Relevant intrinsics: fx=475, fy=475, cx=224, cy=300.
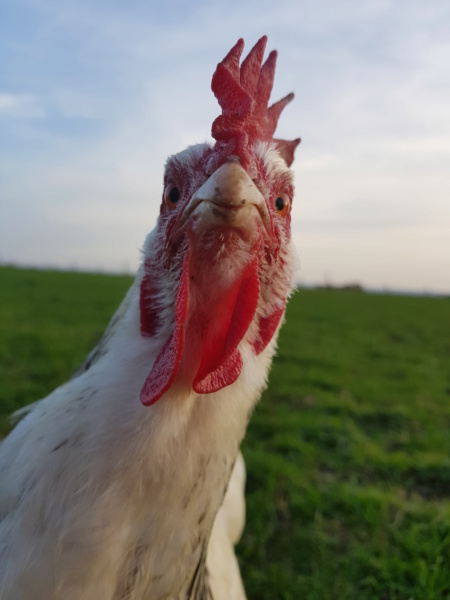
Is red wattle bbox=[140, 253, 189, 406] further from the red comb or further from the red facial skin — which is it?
the red comb

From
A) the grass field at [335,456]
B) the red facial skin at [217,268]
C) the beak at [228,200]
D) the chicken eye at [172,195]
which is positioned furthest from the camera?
the grass field at [335,456]

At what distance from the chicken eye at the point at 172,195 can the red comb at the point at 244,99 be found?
0.16m

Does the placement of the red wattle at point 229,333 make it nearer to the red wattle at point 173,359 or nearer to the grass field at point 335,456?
the red wattle at point 173,359

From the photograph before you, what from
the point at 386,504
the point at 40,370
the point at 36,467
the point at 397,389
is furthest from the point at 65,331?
the point at 36,467

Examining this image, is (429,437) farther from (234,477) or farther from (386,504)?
(234,477)

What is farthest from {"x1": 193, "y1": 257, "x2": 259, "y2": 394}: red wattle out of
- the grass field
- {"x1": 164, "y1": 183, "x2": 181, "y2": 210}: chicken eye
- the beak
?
the grass field

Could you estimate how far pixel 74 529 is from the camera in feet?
3.34

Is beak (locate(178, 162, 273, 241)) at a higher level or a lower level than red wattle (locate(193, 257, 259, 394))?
higher

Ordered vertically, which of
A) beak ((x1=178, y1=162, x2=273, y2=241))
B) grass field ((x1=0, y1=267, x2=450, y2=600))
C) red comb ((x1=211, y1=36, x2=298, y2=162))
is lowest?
grass field ((x1=0, y1=267, x2=450, y2=600))

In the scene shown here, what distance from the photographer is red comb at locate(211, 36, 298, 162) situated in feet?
3.64

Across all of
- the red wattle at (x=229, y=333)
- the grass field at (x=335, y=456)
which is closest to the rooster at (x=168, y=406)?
the red wattle at (x=229, y=333)

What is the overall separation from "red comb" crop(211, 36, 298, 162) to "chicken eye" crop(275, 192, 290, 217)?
0.17m

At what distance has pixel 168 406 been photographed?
1057 millimetres

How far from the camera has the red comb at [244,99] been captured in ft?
3.64
